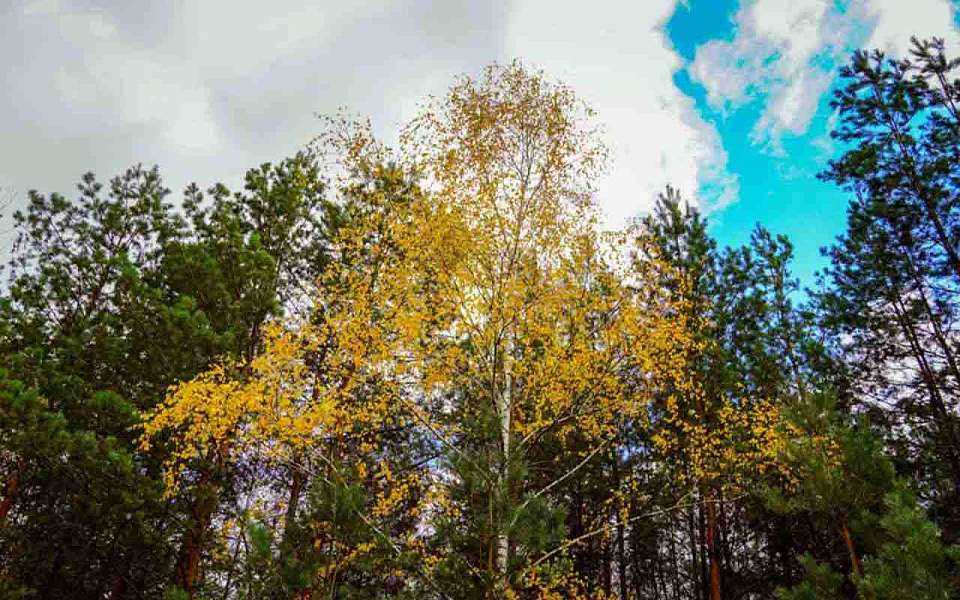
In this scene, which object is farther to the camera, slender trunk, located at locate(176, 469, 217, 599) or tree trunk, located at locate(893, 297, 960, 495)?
tree trunk, located at locate(893, 297, 960, 495)

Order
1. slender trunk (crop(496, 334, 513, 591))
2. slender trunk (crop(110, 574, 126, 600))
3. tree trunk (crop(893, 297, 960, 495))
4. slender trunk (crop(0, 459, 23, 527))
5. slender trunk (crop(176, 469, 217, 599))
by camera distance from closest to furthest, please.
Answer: slender trunk (crop(496, 334, 513, 591))
slender trunk (crop(176, 469, 217, 599))
slender trunk (crop(0, 459, 23, 527))
slender trunk (crop(110, 574, 126, 600))
tree trunk (crop(893, 297, 960, 495))

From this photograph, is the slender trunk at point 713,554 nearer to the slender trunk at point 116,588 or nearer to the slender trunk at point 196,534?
the slender trunk at point 196,534

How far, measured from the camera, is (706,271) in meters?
14.0

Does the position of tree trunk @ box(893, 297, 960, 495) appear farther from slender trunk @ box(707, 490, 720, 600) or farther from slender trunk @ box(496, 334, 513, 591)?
slender trunk @ box(496, 334, 513, 591)

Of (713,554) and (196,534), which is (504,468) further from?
(713,554)

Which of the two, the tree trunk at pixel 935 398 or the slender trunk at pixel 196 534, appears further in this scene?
the tree trunk at pixel 935 398

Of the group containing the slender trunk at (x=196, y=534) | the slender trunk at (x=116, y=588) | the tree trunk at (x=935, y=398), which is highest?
the tree trunk at (x=935, y=398)

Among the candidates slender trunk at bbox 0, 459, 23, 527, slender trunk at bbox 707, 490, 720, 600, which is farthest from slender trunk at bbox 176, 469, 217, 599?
slender trunk at bbox 707, 490, 720, 600

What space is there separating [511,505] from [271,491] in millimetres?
6223

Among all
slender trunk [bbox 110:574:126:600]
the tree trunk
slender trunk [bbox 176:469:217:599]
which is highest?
the tree trunk

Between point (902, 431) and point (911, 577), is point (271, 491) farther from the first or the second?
point (902, 431)

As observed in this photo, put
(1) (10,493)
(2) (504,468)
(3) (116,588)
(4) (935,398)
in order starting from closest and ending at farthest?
(2) (504,468)
(1) (10,493)
(3) (116,588)
(4) (935,398)

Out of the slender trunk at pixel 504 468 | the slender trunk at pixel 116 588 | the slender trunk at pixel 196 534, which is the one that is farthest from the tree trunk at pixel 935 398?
the slender trunk at pixel 116 588

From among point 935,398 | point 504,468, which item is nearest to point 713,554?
point 935,398
